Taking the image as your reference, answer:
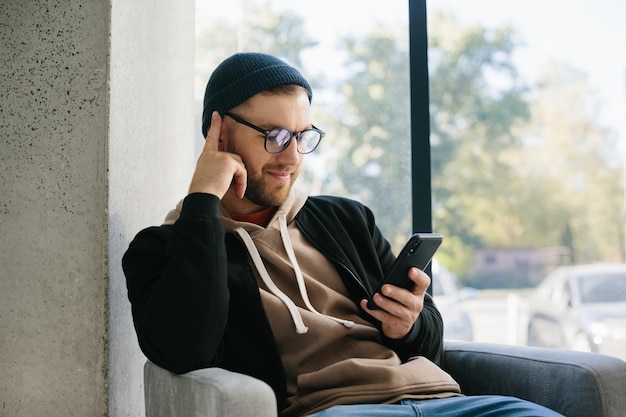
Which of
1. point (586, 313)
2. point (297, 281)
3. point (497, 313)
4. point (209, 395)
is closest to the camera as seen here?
point (209, 395)

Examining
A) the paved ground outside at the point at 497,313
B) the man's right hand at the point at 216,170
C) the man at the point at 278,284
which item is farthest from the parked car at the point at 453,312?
the man's right hand at the point at 216,170

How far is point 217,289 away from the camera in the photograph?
1.52 meters

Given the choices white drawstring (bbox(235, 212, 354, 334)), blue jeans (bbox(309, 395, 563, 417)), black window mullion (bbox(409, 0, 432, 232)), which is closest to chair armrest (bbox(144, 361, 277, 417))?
blue jeans (bbox(309, 395, 563, 417))

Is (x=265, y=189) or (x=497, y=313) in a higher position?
(x=265, y=189)

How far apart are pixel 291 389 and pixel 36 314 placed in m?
0.74

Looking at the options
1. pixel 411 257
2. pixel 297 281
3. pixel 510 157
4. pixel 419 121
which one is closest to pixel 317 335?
pixel 297 281

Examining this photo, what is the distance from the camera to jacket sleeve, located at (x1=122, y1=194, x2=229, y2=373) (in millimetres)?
1476

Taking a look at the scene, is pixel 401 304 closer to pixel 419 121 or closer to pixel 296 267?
pixel 296 267

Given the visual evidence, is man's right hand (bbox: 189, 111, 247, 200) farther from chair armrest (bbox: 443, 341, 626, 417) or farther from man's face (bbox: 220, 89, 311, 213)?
chair armrest (bbox: 443, 341, 626, 417)

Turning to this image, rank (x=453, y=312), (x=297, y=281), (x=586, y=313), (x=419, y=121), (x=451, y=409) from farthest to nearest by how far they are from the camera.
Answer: (x=586, y=313)
(x=453, y=312)
(x=419, y=121)
(x=297, y=281)
(x=451, y=409)

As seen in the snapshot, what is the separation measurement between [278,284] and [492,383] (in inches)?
25.2

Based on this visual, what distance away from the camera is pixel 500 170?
5.88 metres

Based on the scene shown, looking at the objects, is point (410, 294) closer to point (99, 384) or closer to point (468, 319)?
point (99, 384)

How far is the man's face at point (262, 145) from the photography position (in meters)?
1.79
